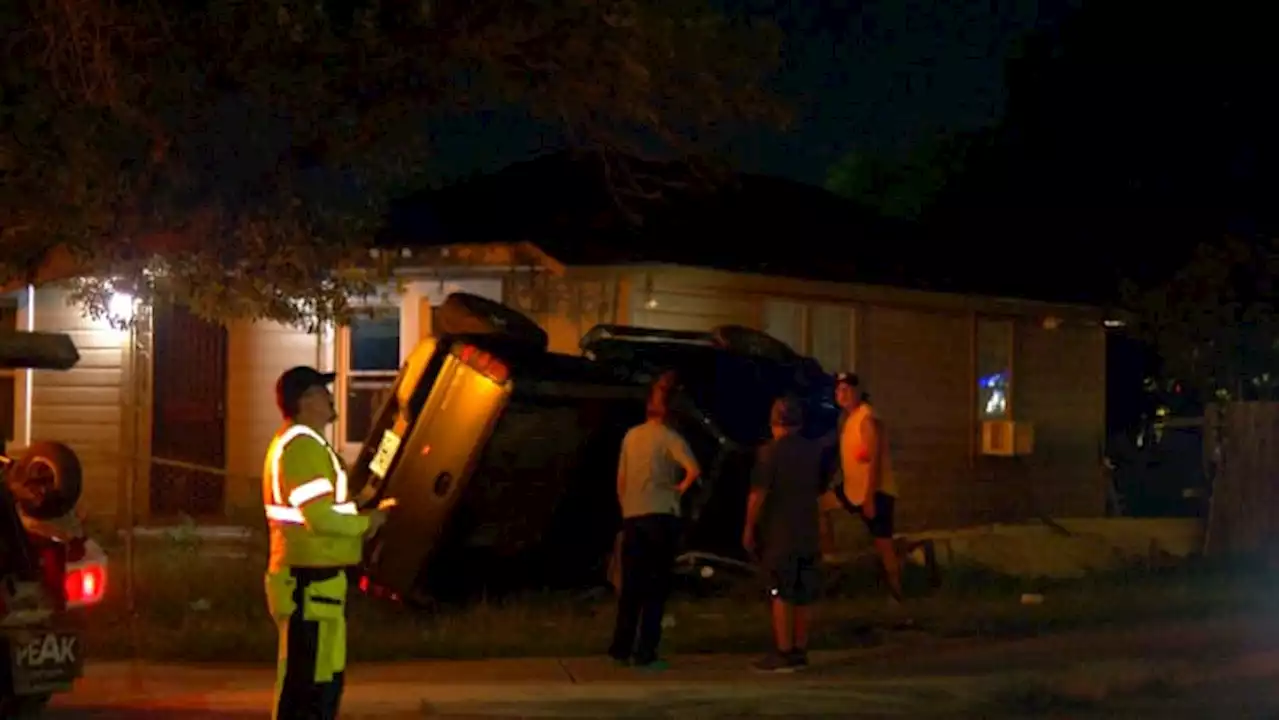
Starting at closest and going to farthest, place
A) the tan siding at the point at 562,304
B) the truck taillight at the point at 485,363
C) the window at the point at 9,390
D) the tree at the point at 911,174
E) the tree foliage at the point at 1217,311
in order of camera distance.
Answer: the truck taillight at the point at 485,363 < the tan siding at the point at 562,304 < the window at the point at 9,390 < the tree foliage at the point at 1217,311 < the tree at the point at 911,174

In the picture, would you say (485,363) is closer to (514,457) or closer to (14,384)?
(514,457)

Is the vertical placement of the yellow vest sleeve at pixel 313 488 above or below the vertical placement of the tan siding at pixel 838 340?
below

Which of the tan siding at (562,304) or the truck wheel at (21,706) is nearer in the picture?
the truck wheel at (21,706)

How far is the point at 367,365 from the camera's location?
57.2 feet

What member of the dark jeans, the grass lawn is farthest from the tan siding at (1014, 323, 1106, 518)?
the dark jeans

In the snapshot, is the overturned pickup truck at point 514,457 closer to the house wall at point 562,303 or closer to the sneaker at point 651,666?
the sneaker at point 651,666

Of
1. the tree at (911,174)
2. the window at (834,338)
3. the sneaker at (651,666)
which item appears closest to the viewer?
the sneaker at (651,666)

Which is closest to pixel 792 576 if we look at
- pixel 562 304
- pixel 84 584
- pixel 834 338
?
Answer: pixel 84 584

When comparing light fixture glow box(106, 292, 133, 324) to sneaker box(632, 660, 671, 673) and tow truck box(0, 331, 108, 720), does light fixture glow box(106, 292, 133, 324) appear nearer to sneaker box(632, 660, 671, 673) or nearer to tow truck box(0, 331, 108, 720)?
sneaker box(632, 660, 671, 673)

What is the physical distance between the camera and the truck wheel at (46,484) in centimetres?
805

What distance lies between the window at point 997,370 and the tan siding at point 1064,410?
106 mm

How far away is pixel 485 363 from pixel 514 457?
66cm

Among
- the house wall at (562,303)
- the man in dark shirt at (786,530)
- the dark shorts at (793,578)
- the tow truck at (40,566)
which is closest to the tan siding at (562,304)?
the house wall at (562,303)

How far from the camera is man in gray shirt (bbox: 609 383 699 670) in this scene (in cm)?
1104
